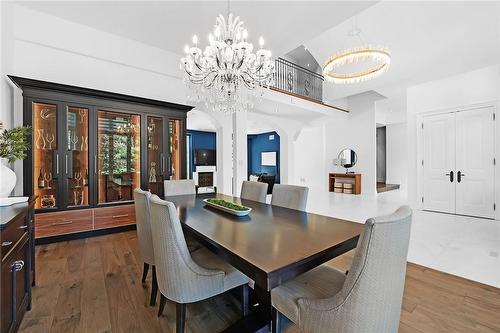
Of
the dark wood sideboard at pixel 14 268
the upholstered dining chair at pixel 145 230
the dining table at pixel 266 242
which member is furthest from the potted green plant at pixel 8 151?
the dining table at pixel 266 242

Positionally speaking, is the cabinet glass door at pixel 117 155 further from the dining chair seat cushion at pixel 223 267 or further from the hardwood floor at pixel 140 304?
the dining chair seat cushion at pixel 223 267

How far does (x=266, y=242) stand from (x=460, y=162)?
563 centimetres

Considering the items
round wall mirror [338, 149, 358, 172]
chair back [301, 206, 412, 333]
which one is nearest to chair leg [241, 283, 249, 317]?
chair back [301, 206, 412, 333]

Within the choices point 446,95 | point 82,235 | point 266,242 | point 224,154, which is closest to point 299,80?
point 446,95

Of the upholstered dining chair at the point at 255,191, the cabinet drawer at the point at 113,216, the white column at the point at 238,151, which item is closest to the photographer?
the upholstered dining chair at the point at 255,191

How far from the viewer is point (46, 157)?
121 inches

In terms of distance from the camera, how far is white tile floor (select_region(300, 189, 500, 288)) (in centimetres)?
241

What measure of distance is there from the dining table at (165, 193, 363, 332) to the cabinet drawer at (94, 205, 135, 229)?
6.76 feet

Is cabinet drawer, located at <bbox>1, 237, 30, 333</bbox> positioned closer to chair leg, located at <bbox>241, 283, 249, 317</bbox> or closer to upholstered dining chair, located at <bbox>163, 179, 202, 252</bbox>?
chair leg, located at <bbox>241, 283, 249, 317</bbox>

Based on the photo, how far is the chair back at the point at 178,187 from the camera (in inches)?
122

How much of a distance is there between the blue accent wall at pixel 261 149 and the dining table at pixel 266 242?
9.22 m

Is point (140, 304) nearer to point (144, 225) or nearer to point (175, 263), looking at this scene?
point (144, 225)

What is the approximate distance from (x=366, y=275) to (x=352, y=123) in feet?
26.7

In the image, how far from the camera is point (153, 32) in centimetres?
351
